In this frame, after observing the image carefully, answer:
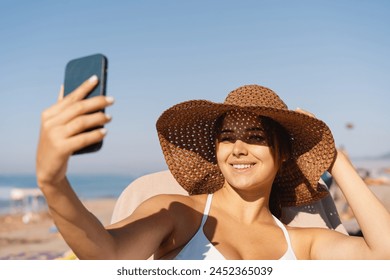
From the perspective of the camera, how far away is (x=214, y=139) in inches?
108

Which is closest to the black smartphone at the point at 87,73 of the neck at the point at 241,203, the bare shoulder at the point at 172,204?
the bare shoulder at the point at 172,204

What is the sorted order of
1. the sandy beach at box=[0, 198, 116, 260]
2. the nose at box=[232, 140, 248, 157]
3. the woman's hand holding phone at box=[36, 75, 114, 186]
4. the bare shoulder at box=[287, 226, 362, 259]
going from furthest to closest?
the sandy beach at box=[0, 198, 116, 260] → the bare shoulder at box=[287, 226, 362, 259] → the nose at box=[232, 140, 248, 157] → the woman's hand holding phone at box=[36, 75, 114, 186]

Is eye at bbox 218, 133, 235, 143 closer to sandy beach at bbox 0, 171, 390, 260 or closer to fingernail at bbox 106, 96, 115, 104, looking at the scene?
fingernail at bbox 106, 96, 115, 104

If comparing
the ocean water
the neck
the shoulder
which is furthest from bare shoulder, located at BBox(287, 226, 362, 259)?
the ocean water

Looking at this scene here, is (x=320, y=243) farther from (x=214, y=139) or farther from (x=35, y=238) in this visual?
(x=35, y=238)

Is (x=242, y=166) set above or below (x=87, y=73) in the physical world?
below

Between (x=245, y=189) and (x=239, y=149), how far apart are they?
0.75 ft

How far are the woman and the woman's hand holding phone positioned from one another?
0.55 m

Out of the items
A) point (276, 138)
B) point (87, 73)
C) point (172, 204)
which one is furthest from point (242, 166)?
point (87, 73)

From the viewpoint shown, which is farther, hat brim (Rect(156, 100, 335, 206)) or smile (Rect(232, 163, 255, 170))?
hat brim (Rect(156, 100, 335, 206))

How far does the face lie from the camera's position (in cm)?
230

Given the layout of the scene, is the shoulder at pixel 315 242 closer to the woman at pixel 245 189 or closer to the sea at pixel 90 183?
the woman at pixel 245 189
